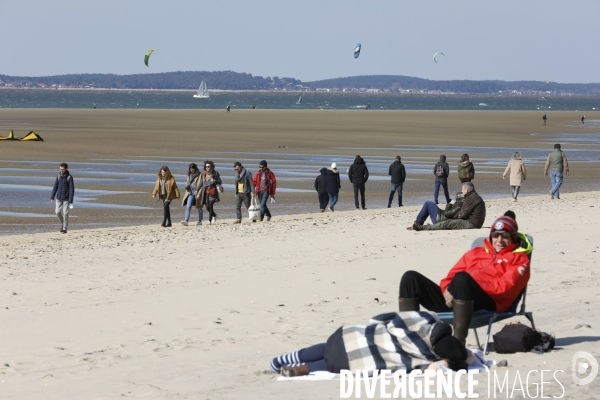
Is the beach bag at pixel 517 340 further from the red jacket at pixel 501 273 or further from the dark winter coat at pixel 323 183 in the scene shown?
the dark winter coat at pixel 323 183

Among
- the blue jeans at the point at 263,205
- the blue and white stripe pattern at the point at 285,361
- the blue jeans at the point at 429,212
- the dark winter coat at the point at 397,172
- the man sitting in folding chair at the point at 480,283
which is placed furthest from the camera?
the dark winter coat at the point at 397,172

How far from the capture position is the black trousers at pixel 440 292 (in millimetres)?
6402

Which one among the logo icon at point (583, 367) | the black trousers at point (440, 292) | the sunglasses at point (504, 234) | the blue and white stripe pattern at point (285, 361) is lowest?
the blue and white stripe pattern at point (285, 361)

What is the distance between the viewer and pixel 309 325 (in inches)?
301

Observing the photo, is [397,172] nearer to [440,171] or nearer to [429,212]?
[440,171]

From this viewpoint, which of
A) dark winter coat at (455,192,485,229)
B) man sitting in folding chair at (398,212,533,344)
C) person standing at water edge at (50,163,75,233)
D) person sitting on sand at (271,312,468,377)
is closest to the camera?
person sitting on sand at (271,312,468,377)

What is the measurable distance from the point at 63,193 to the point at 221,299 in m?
8.09

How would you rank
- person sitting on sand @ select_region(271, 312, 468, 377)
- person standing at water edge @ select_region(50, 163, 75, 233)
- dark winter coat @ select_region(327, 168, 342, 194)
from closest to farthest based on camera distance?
person sitting on sand @ select_region(271, 312, 468, 377) → person standing at water edge @ select_region(50, 163, 75, 233) → dark winter coat @ select_region(327, 168, 342, 194)

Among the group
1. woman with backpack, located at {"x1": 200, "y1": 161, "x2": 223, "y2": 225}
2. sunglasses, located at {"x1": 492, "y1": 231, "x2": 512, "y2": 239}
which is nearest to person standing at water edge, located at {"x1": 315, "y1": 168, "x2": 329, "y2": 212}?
woman with backpack, located at {"x1": 200, "y1": 161, "x2": 223, "y2": 225}

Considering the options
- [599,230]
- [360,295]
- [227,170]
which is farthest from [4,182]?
[360,295]

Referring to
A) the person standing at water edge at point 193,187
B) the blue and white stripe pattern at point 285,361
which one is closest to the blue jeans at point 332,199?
the person standing at water edge at point 193,187

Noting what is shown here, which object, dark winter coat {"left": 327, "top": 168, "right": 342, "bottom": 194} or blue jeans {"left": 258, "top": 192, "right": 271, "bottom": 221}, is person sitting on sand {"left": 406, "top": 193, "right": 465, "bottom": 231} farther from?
dark winter coat {"left": 327, "top": 168, "right": 342, "bottom": 194}

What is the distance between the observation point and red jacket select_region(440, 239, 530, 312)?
6.65 metres

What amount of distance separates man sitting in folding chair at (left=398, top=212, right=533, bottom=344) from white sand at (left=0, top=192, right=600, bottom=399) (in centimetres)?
42
